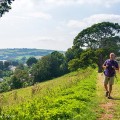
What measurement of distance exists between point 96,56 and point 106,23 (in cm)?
1450

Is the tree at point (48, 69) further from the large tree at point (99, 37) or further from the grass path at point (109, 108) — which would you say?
the grass path at point (109, 108)

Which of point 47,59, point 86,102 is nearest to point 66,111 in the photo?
point 86,102

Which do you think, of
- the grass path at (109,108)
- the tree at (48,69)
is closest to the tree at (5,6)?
the grass path at (109,108)

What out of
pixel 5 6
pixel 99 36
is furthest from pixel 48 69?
pixel 5 6

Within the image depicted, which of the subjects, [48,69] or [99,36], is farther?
[48,69]

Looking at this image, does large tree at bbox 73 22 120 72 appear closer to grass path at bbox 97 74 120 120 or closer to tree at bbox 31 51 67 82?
tree at bbox 31 51 67 82

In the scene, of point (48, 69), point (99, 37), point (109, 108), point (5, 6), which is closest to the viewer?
point (109, 108)

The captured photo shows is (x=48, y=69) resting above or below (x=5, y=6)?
below

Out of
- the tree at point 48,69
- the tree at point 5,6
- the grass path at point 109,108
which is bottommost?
the tree at point 48,69

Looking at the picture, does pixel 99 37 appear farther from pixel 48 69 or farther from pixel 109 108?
pixel 109 108

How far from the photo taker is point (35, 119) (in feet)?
35.6

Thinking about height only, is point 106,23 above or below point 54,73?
above

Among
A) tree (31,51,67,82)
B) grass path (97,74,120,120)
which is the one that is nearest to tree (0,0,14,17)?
grass path (97,74,120,120)

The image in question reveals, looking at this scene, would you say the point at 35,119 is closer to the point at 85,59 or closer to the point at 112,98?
the point at 112,98
